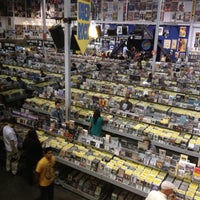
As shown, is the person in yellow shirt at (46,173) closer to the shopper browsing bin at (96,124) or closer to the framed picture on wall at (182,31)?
the shopper browsing bin at (96,124)

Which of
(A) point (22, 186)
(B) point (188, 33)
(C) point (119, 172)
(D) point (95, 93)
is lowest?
(A) point (22, 186)

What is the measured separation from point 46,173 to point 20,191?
1.56 metres

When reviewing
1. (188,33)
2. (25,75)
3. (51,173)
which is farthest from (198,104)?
(188,33)

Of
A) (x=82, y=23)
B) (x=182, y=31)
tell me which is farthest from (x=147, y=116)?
(x=182, y=31)

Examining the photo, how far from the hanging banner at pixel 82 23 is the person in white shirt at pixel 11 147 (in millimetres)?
2839

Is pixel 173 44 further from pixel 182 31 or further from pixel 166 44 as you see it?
pixel 182 31

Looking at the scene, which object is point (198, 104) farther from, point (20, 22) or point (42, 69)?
point (20, 22)

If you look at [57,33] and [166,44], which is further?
[166,44]

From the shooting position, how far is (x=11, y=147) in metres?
6.55

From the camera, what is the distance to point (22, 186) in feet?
21.0

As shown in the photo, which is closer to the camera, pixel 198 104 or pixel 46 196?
pixel 46 196

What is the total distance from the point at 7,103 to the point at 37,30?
1716 centimetres

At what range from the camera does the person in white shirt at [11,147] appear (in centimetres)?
649

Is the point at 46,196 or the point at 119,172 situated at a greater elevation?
the point at 119,172
